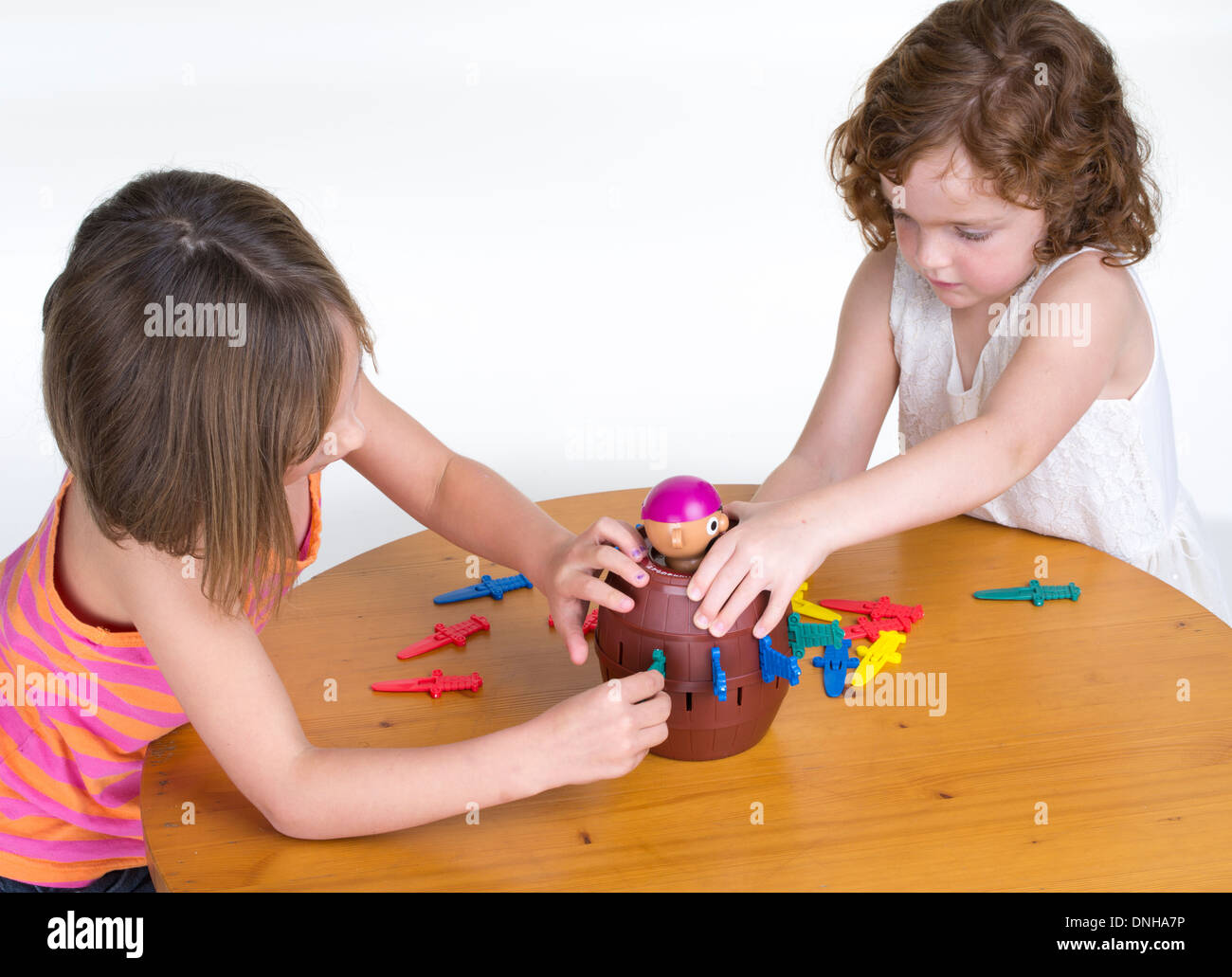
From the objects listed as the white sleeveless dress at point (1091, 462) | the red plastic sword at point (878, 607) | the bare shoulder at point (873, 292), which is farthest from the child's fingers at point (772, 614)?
the bare shoulder at point (873, 292)

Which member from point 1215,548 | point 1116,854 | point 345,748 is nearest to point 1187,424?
point 1215,548

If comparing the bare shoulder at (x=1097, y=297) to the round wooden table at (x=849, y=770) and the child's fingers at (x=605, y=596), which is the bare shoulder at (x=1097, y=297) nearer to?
the round wooden table at (x=849, y=770)

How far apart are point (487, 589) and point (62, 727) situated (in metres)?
0.54

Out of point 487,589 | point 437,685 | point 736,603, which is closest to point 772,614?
point 736,603

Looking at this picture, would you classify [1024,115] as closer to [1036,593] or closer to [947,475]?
[947,475]

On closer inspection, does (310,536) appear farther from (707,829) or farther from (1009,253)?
(1009,253)

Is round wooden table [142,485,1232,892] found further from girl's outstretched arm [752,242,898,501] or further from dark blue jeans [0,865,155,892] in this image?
girl's outstretched arm [752,242,898,501]

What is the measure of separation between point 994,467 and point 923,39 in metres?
0.61

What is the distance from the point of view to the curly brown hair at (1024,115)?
1.59 metres

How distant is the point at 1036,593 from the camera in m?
1.52

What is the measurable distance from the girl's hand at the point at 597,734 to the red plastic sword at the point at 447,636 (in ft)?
1.12

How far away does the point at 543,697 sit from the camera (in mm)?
1357

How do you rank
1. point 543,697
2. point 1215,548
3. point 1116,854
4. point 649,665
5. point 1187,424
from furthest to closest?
point 1187,424 → point 1215,548 → point 543,697 → point 649,665 → point 1116,854

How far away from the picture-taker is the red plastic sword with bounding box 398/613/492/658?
146 centimetres
